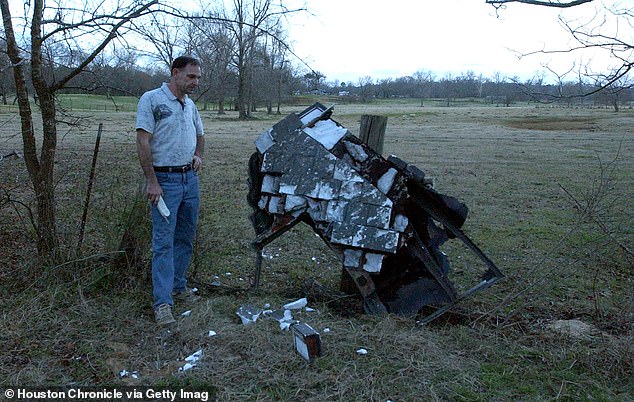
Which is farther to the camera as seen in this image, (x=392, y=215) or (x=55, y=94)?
(x=55, y=94)

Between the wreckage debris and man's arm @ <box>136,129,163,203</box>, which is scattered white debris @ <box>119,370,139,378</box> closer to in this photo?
man's arm @ <box>136,129,163,203</box>

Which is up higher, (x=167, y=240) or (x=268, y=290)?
(x=167, y=240)

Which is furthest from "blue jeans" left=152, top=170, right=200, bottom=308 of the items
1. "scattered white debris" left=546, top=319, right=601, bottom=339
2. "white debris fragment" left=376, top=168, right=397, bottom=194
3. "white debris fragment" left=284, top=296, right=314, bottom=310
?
"scattered white debris" left=546, top=319, right=601, bottom=339

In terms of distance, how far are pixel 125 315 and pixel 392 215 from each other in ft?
7.51

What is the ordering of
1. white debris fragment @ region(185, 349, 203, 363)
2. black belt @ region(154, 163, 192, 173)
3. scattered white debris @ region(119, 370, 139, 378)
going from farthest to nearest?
black belt @ region(154, 163, 192, 173) < white debris fragment @ region(185, 349, 203, 363) < scattered white debris @ region(119, 370, 139, 378)

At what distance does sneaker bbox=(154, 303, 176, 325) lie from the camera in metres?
4.12

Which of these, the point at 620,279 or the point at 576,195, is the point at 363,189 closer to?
the point at 620,279

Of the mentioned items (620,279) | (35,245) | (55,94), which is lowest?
(620,279)

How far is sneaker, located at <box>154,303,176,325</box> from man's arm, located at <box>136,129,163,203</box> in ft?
2.72

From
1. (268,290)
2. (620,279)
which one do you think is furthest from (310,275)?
(620,279)

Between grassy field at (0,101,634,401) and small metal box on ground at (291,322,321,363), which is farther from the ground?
small metal box on ground at (291,322,321,363)

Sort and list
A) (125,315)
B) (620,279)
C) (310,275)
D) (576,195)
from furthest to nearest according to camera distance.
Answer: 1. (576,195)
2. (620,279)
3. (310,275)
4. (125,315)

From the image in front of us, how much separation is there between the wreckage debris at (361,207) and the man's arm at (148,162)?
1051 millimetres

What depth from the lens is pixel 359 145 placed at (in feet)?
15.5
